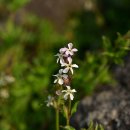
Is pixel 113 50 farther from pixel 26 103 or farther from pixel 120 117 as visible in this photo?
pixel 26 103

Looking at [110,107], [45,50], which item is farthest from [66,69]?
[45,50]

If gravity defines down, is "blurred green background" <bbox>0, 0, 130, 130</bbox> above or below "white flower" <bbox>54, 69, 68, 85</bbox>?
above

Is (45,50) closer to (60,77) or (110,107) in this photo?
(110,107)

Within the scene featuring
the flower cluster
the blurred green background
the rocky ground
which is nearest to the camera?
the flower cluster

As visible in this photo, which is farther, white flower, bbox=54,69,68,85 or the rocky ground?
the rocky ground

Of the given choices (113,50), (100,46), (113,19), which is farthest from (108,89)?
(113,19)

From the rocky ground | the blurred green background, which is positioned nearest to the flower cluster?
the blurred green background

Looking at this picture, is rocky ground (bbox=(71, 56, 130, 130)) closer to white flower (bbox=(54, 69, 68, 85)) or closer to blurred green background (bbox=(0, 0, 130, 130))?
blurred green background (bbox=(0, 0, 130, 130))
